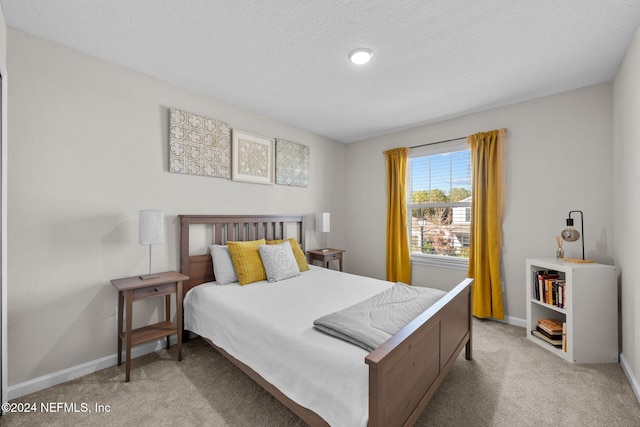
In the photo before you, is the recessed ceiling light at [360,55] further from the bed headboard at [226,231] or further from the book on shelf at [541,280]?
the book on shelf at [541,280]

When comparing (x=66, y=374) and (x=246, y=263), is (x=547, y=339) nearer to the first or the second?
(x=246, y=263)

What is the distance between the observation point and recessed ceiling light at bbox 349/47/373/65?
2129 mm

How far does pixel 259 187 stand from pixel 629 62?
353 centimetres

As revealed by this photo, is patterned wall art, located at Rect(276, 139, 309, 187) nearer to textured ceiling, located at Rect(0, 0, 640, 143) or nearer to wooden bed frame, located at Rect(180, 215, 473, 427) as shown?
textured ceiling, located at Rect(0, 0, 640, 143)

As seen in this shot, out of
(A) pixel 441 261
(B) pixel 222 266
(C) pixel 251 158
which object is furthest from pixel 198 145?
(A) pixel 441 261

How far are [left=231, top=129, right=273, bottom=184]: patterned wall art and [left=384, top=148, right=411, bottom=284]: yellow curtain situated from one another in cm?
182

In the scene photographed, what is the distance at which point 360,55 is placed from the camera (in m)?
2.18

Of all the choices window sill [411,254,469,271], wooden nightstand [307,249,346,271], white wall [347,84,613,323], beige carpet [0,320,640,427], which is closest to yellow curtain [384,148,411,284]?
window sill [411,254,469,271]

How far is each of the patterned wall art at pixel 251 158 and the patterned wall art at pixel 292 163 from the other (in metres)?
0.14

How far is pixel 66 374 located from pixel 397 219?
12.6ft

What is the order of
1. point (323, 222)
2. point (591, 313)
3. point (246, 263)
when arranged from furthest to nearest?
point (323, 222) < point (246, 263) < point (591, 313)

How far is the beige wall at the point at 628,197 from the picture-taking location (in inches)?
75.4

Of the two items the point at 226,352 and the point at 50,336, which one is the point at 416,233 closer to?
the point at 226,352

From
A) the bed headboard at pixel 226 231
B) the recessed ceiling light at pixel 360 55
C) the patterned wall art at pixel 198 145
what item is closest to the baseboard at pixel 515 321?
the bed headboard at pixel 226 231
